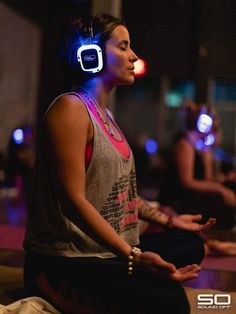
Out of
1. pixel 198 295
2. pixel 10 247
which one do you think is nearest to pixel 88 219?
pixel 198 295

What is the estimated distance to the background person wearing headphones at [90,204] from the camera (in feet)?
4.80

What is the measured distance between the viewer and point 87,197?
160 cm

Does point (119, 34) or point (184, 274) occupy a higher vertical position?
point (119, 34)

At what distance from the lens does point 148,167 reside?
35.4ft

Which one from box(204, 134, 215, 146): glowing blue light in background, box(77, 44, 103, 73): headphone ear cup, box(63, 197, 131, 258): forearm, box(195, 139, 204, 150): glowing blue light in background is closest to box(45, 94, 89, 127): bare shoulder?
box(77, 44, 103, 73): headphone ear cup

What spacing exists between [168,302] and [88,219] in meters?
0.30

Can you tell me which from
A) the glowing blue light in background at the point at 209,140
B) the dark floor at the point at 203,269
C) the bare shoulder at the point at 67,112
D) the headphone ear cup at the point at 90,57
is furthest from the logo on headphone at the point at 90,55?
the glowing blue light in background at the point at 209,140

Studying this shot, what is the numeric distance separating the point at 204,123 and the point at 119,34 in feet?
6.53

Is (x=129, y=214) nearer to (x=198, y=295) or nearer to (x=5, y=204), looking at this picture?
(x=198, y=295)

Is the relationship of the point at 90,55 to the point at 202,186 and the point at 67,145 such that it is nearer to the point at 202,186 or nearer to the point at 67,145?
the point at 67,145

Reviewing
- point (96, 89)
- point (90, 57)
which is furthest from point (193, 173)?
point (90, 57)

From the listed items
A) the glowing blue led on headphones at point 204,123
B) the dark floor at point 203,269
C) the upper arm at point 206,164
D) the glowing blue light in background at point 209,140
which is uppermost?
the glowing blue led on headphones at point 204,123

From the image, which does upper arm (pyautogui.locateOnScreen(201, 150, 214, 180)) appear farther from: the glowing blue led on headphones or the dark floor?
the dark floor

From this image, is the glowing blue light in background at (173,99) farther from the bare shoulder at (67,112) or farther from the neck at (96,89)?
the bare shoulder at (67,112)
